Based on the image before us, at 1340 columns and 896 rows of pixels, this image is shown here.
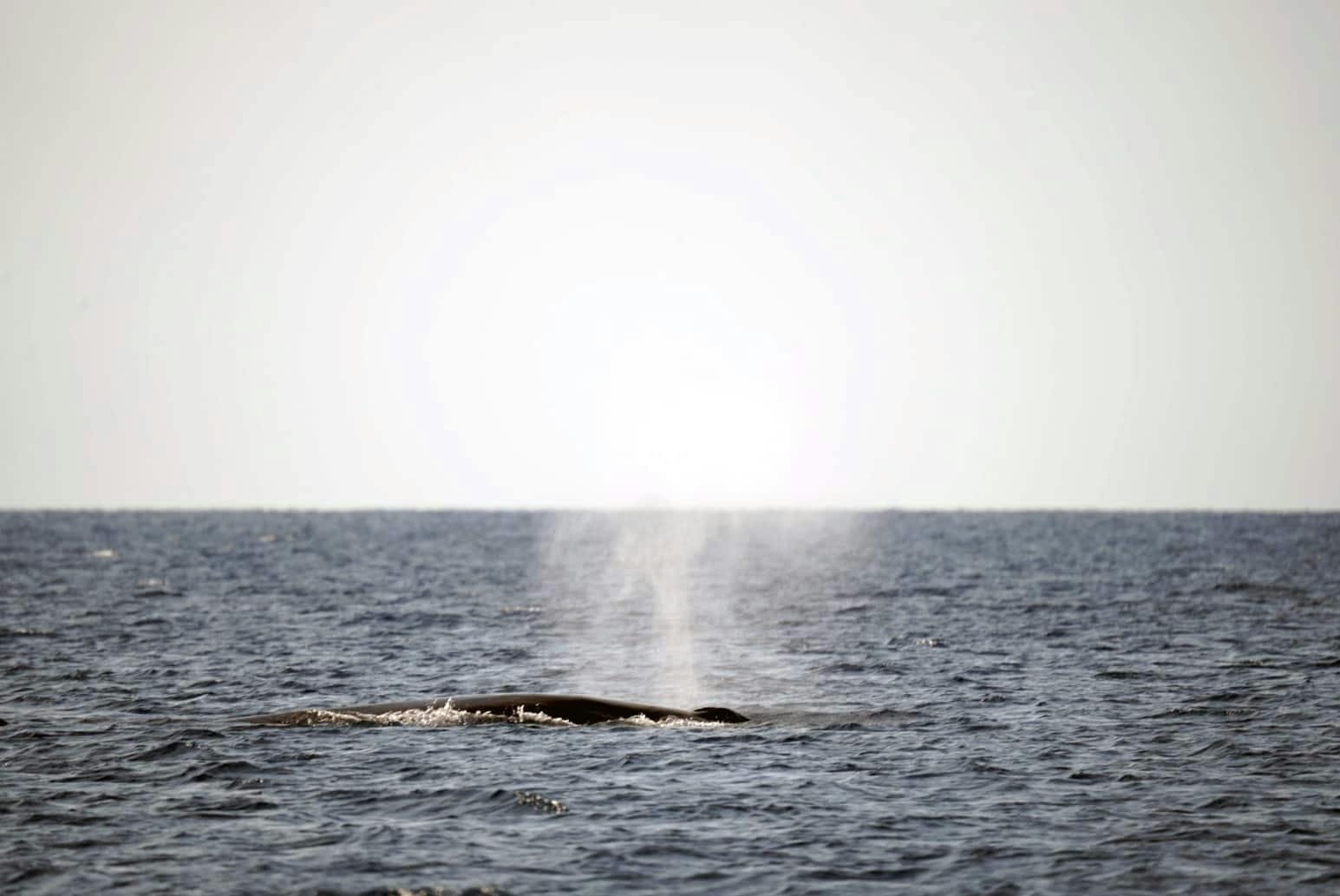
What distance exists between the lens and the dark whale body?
3356 centimetres

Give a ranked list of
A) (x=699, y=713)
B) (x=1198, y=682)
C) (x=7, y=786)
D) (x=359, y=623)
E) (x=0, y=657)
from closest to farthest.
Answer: (x=7, y=786), (x=699, y=713), (x=1198, y=682), (x=0, y=657), (x=359, y=623)

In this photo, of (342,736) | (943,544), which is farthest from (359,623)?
(943,544)

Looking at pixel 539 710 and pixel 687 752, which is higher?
pixel 539 710

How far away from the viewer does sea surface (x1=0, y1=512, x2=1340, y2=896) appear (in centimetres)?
2105

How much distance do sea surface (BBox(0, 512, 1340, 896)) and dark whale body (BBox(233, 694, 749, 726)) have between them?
37.3 inches

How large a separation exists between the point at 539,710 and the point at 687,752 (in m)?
5.63

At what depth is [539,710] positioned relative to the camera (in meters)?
34.0

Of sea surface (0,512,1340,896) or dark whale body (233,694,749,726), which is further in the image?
dark whale body (233,694,749,726)

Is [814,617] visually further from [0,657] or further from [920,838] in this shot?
[920,838]

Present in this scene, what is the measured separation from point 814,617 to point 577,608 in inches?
525

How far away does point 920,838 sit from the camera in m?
22.5

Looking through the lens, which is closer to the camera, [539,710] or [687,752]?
[687,752]

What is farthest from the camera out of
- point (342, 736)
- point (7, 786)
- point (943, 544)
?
point (943, 544)

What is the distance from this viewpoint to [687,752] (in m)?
29.7
